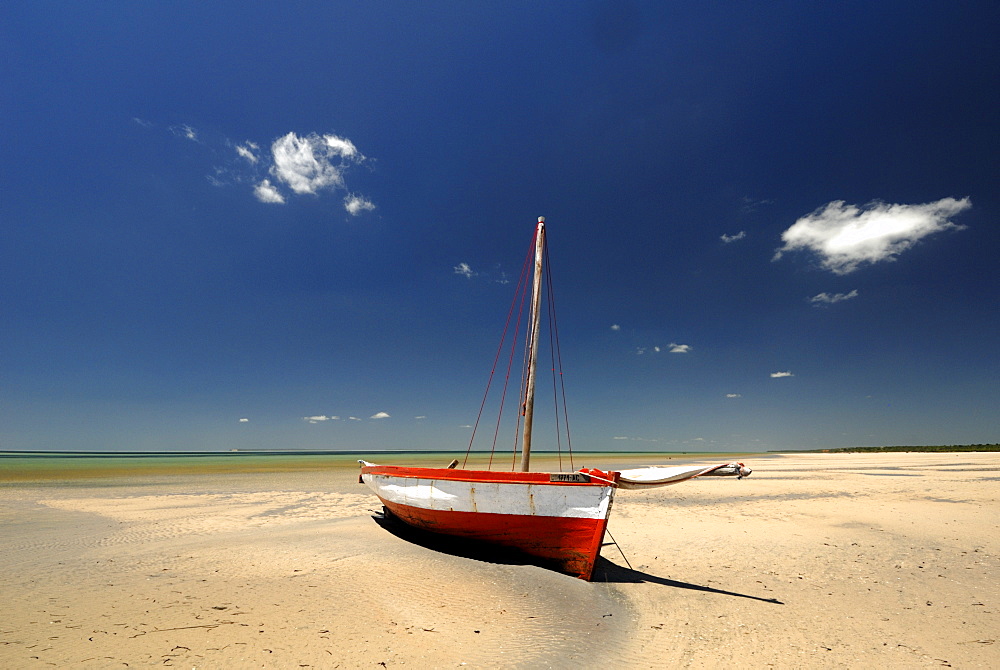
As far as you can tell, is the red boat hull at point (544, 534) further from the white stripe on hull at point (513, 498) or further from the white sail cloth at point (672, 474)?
the white sail cloth at point (672, 474)

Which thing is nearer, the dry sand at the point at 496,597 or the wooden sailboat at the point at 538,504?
the dry sand at the point at 496,597

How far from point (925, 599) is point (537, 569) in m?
6.42

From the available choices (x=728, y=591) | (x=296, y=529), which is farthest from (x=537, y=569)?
(x=296, y=529)

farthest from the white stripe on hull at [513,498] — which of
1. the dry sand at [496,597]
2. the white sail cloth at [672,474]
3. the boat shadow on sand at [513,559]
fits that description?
the dry sand at [496,597]

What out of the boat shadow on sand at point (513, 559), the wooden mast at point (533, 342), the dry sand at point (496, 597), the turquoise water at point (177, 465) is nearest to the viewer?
the dry sand at point (496, 597)

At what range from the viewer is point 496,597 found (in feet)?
24.5

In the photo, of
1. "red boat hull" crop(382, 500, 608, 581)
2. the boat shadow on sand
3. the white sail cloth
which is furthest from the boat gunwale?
the boat shadow on sand

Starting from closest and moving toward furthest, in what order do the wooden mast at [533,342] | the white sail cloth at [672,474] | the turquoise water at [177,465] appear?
the white sail cloth at [672,474]
the wooden mast at [533,342]
the turquoise water at [177,465]

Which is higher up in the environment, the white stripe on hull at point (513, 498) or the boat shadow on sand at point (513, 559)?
the white stripe on hull at point (513, 498)

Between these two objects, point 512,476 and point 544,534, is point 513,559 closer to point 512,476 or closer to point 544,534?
point 544,534

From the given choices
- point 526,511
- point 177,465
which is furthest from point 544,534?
point 177,465

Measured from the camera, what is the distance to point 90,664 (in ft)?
16.9

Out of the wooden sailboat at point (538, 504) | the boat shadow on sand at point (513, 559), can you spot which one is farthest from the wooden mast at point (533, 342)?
the boat shadow on sand at point (513, 559)

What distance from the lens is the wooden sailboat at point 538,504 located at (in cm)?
815
